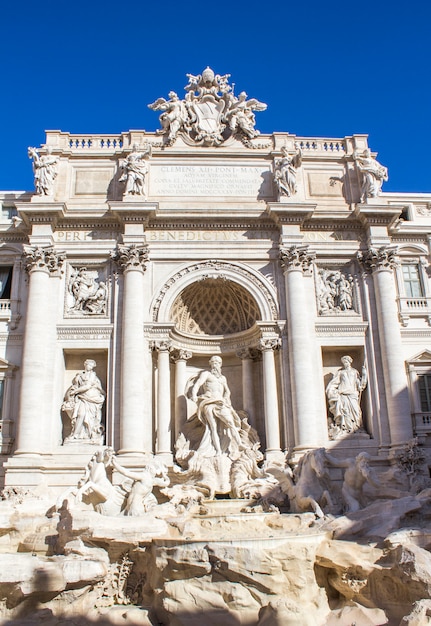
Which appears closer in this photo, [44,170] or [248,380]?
[248,380]

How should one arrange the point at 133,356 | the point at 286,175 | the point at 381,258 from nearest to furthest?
the point at 133,356, the point at 381,258, the point at 286,175

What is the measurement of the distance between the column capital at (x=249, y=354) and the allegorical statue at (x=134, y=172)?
6.85 metres

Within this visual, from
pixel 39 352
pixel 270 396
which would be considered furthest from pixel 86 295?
pixel 270 396

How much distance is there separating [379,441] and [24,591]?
1290 cm

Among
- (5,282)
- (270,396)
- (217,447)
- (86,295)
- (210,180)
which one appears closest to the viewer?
(217,447)

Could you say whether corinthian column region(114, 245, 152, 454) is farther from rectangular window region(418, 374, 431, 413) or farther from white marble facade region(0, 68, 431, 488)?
rectangular window region(418, 374, 431, 413)

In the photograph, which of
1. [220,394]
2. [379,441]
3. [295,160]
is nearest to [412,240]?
[295,160]

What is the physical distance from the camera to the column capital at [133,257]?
71.5 feet

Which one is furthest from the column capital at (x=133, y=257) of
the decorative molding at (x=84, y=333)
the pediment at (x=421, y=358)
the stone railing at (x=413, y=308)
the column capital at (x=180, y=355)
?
the pediment at (x=421, y=358)

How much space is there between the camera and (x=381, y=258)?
2250 centimetres

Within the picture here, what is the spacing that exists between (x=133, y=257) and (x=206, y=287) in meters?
3.00

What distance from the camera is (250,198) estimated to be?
77.3ft

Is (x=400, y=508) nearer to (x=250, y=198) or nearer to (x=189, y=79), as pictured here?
(x=250, y=198)

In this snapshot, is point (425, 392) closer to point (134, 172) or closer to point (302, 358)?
point (302, 358)
